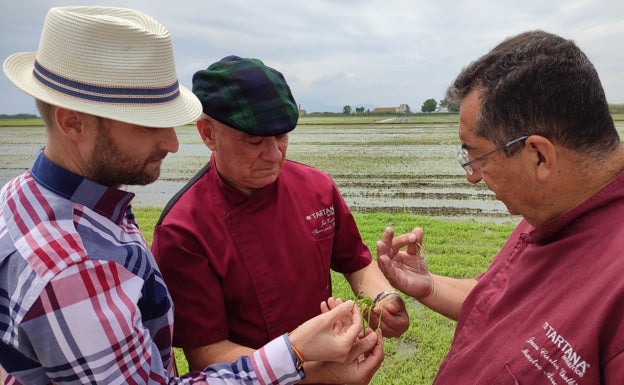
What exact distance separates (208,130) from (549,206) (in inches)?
60.8

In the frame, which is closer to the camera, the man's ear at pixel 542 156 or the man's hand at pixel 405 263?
the man's ear at pixel 542 156

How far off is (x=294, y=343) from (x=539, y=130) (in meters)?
1.24

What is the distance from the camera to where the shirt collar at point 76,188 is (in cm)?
146

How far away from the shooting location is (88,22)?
4.66ft

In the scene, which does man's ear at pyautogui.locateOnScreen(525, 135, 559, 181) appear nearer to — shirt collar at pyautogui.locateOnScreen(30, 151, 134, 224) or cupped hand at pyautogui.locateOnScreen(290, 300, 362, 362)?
cupped hand at pyautogui.locateOnScreen(290, 300, 362, 362)

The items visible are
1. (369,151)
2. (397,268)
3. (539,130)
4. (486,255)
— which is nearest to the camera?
(539,130)

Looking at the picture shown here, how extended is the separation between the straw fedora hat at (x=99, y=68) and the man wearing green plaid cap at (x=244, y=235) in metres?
0.46

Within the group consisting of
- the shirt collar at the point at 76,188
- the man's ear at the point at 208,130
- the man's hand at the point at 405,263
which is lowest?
the man's hand at the point at 405,263

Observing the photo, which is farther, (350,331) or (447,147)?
(447,147)

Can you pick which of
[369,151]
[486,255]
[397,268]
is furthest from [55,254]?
[369,151]

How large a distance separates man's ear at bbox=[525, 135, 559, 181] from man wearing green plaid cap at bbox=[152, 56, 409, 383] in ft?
3.37

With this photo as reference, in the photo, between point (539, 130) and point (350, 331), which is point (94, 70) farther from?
point (539, 130)

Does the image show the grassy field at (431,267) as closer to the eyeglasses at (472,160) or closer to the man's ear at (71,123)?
the eyeglasses at (472,160)

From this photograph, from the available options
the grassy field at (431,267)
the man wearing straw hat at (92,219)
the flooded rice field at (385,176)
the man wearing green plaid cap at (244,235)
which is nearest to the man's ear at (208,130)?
the man wearing green plaid cap at (244,235)
